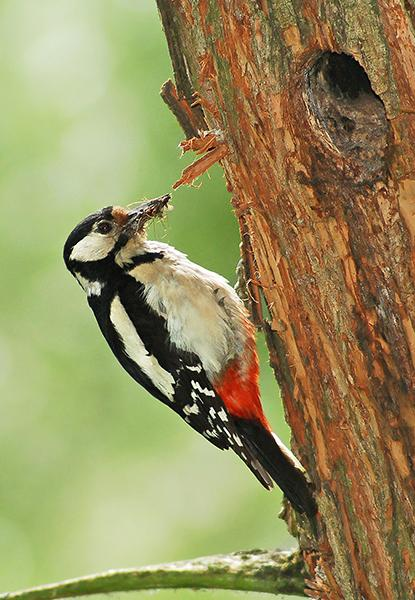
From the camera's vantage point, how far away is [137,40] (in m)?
5.89

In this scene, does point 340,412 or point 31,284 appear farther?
point 31,284

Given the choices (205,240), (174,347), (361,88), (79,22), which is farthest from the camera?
(79,22)

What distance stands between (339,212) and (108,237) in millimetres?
1594

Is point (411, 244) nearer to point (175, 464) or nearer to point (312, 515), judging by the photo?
point (312, 515)

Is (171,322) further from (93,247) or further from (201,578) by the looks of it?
(201,578)

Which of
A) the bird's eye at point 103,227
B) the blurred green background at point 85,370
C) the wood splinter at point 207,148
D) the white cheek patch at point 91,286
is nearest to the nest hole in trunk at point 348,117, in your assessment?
the wood splinter at point 207,148

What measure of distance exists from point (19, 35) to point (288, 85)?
477 cm

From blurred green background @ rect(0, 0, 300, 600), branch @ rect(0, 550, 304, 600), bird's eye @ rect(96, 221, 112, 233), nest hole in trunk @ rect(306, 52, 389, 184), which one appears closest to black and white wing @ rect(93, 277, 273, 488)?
bird's eye @ rect(96, 221, 112, 233)

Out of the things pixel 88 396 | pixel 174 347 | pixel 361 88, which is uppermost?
pixel 361 88

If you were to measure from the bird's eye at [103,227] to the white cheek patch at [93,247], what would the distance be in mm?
19

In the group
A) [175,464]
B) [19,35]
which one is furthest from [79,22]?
[175,464]

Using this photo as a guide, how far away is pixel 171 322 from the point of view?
378cm

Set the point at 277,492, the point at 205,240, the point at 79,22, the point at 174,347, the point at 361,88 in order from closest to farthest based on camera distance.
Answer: the point at 361,88
the point at 174,347
the point at 205,240
the point at 277,492
the point at 79,22

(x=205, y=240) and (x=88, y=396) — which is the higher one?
(x=205, y=240)
